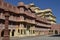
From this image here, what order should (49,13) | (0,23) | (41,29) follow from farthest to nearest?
1. (49,13)
2. (41,29)
3. (0,23)

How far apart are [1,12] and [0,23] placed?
8.14 ft

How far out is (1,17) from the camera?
114 ft

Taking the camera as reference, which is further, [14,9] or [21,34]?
[21,34]

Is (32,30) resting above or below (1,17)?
below

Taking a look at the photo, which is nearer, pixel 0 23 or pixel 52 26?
pixel 0 23

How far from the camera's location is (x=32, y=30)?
51938 mm

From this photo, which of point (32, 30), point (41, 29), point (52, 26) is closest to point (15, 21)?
point (32, 30)

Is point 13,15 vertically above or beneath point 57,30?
above

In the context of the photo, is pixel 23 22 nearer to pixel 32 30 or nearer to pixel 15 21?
pixel 15 21

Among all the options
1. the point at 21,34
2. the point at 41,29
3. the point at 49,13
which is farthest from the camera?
the point at 49,13

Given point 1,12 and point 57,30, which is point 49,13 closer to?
point 57,30

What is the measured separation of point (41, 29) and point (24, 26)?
19.8m

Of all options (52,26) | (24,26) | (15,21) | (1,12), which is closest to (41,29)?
(52,26)

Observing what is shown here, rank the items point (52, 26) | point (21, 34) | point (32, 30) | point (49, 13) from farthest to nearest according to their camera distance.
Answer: point (49, 13)
point (52, 26)
point (32, 30)
point (21, 34)
